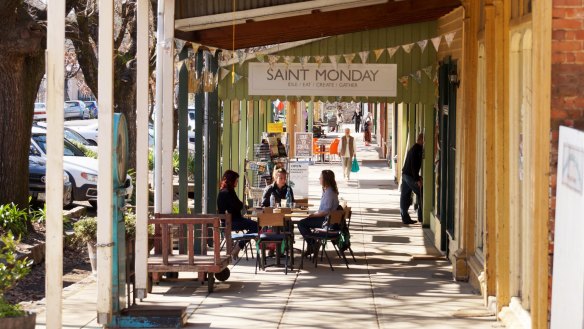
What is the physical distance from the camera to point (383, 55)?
1850 centimetres

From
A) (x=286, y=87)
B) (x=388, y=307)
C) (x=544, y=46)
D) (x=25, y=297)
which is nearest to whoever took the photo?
(x=544, y=46)

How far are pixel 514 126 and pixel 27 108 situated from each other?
867cm

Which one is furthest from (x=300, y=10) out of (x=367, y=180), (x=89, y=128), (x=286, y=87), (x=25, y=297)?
(x=89, y=128)

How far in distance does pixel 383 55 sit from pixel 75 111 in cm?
4036

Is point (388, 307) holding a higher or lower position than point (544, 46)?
lower

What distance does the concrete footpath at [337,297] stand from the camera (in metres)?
11.5

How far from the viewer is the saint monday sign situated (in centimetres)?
1703

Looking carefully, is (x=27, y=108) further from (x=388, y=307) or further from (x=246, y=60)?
(x=388, y=307)

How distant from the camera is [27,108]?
1734 cm

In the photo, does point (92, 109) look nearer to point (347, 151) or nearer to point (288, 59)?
point (347, 151)

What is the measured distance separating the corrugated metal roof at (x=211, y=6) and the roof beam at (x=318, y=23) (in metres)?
0.46

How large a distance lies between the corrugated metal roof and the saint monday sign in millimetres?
2671

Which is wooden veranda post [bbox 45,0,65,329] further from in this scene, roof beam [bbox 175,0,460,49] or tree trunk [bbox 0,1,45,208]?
tree trunk [bbox 0,1,45,208]

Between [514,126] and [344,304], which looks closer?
[514,126]
